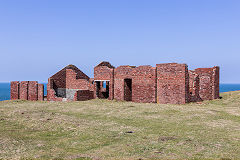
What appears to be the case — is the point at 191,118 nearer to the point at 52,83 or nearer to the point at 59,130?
the point at 59,130

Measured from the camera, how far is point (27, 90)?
36000 millimetres

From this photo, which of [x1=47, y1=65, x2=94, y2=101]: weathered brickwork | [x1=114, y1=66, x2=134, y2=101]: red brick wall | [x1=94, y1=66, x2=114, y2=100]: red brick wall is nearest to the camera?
[x1=114, y1=66, x2=134, y2=101]: red brick wall

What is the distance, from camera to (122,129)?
1184 centimetres

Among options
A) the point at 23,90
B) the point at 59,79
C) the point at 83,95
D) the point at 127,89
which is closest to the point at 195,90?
the point at 127,89

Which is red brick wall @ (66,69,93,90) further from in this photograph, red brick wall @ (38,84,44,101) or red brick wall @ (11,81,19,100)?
red brick wall @ (11,81,19,100)

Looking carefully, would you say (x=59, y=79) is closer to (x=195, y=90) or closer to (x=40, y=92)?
(x=40, y=92)

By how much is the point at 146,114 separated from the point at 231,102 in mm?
10545

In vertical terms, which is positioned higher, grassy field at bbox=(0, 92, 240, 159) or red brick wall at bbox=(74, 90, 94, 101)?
red brick wall at bbox=(74, 90, 94, 101)

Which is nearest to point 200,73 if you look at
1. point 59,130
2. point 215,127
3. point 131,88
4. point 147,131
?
point 131,88

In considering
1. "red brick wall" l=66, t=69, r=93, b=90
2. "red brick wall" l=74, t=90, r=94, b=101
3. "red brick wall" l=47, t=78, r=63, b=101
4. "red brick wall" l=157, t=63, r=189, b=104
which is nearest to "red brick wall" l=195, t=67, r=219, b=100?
"red brick wall" l=157, t=63, r=189, b=104

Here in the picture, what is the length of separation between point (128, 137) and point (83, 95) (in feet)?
65.5

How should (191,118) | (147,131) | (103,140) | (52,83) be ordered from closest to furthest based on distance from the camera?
1. (103,140)
2. (147,131)
3. (191,118)
4. (52,83)

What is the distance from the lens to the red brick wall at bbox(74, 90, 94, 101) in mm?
28703

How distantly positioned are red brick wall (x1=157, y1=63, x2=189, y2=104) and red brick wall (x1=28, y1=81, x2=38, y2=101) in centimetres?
1961
